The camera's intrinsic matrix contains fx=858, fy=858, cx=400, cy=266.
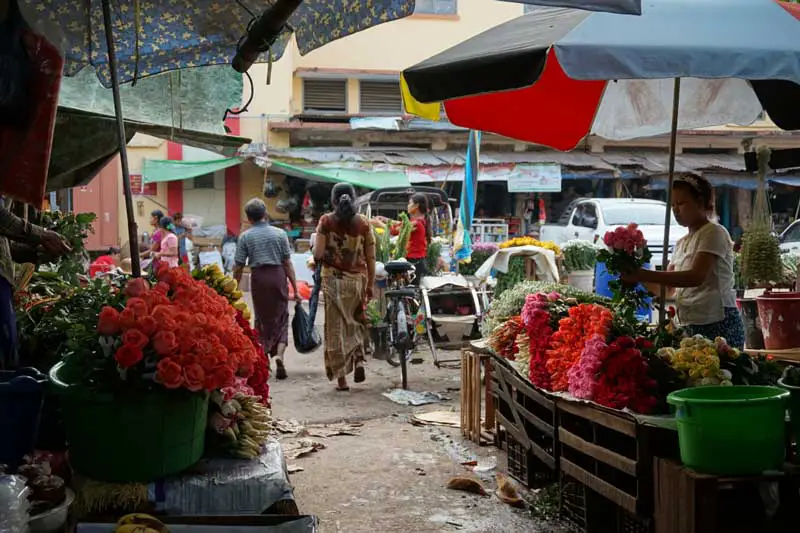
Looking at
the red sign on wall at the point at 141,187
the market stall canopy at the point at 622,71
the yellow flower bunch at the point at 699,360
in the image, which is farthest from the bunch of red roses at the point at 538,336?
the red sign on wall at the point at 141,187

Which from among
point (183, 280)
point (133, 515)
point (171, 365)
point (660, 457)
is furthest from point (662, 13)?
point (133, 515)

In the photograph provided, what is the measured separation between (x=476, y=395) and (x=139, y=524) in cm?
445

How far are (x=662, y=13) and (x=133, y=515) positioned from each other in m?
3.77

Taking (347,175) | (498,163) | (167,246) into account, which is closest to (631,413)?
(167,246)

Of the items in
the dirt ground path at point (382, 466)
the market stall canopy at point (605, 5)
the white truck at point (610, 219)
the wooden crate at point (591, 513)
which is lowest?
the dirt ground path at point (382, 466)

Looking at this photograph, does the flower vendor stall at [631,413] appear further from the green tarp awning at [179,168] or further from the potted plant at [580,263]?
the green tarp awning at [179,168]

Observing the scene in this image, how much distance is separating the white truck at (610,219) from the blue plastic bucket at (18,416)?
15.0m

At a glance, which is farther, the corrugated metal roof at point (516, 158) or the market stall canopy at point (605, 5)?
the corrugated metal roof at point (516, 158)

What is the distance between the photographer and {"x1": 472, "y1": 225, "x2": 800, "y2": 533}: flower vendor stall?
3.53 metres

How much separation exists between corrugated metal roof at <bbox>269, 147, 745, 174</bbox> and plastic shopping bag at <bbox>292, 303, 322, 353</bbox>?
13676 mm

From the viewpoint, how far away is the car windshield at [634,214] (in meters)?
18.8

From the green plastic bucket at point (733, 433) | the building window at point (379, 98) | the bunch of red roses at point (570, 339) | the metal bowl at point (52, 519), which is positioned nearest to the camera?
the metal bowl at point (52, 519)

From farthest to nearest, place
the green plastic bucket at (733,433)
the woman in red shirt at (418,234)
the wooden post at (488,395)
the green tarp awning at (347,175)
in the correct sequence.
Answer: the green tarp awning at (347,175) < the woman in red shirt at (418,234) < the wooden post at (488,395) < the green plastic bucket at (733,433)

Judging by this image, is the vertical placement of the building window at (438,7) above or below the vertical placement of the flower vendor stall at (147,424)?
above
